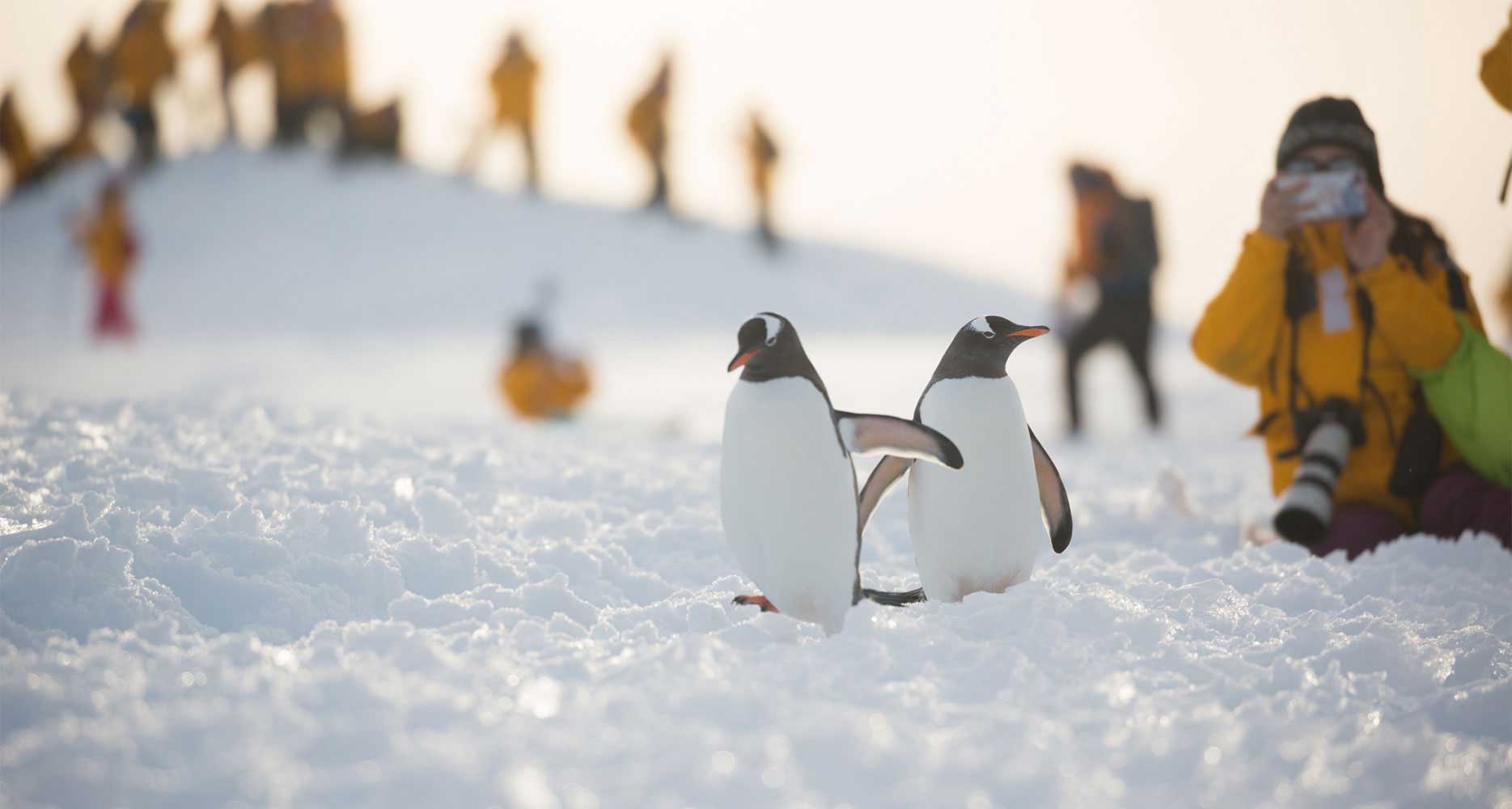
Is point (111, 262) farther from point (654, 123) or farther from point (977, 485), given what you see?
point (977, 485)

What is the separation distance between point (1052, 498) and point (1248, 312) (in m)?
1.06

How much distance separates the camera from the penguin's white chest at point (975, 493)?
2156 mm

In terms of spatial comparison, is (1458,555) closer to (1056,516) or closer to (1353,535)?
(1353,535)

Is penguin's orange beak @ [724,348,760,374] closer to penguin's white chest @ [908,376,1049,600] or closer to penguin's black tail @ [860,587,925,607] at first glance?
penguin's white chest @ [908,376,1049,600]

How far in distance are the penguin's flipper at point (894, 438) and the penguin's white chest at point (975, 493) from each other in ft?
0.32

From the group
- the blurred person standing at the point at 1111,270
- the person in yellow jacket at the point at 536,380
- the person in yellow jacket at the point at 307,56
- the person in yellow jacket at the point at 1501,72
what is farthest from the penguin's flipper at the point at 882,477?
the person in yellow jacket at the point at 307,56

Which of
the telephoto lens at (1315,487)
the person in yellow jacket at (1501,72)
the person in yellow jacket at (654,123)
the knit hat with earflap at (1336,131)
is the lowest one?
the telephoto lens at (1315,487)

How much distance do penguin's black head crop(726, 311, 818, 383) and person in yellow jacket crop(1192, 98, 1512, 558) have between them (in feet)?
4.91

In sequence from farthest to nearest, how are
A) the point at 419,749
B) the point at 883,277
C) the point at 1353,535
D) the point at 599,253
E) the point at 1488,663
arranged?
the point at 883,277, the point at 599,253, the point at 1353,535, the point at 1488,663, the point at 419,749

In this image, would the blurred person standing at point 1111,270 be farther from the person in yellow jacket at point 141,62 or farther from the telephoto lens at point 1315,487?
the person in yellow jacket at point 141,62

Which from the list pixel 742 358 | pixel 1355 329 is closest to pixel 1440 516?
pixel 1355 329

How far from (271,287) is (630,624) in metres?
10.5

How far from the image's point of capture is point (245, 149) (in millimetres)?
14500

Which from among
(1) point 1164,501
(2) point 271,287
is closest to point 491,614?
(1) point 1164,501
